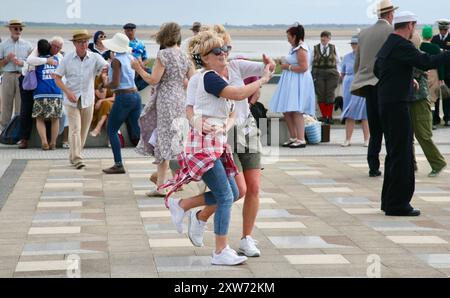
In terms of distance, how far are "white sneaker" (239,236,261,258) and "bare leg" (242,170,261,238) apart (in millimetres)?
62

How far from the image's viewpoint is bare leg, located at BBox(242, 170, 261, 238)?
805 centimetres

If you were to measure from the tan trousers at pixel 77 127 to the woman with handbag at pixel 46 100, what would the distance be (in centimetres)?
203

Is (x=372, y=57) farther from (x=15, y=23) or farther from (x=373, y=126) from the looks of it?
(x=15, y=23)

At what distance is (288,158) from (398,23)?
5126 mm

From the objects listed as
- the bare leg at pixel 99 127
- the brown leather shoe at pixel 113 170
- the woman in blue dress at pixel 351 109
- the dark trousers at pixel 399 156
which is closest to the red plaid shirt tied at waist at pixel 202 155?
the dark trousers at pixel 399 156

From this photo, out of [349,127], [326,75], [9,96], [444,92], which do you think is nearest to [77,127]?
[9,96]

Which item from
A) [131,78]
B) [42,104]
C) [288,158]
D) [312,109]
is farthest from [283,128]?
[131,78]

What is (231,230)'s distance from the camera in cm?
923

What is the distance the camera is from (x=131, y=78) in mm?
12688

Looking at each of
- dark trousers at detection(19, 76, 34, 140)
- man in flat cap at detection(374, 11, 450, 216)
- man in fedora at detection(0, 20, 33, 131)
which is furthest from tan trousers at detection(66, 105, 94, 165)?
man in flat cap at detection(374, 11, 450, 216)

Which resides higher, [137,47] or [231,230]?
[137,47]

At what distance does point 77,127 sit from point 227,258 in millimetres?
6356

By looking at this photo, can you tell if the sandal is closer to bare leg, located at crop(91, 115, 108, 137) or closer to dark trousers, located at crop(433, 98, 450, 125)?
bare leg, located at crop(91, 115, 108, 137)
